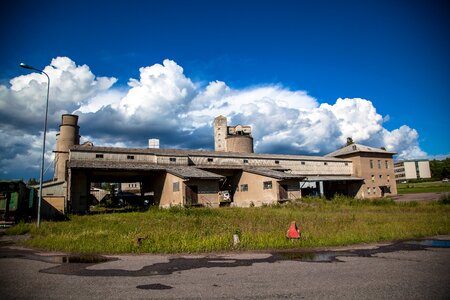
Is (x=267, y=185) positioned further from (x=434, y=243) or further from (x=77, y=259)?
(x=77, y=259)

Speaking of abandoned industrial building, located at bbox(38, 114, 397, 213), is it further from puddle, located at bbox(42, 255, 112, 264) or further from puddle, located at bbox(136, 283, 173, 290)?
puddle, located at bbox(136, 283, 173, 290)

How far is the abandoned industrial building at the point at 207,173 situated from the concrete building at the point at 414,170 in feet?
271

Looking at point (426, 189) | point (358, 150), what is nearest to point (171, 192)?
point (358, 150)

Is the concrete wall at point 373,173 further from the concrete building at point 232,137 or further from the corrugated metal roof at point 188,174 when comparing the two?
the corrugated metal roof at point 188,174

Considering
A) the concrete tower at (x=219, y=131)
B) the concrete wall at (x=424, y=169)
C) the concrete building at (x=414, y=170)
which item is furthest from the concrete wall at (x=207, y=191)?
the concrete wall at (x=424, y=169)

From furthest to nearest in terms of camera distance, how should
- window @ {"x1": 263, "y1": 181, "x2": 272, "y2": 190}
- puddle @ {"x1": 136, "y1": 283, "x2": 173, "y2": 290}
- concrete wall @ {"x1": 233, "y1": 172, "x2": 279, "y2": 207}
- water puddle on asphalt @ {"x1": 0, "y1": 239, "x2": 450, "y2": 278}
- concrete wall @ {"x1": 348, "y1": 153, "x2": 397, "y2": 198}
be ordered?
concrete wall @ {"x1": 348, "y1": 153, "x2": 397, "y2": 198}, window @ {"x1": 263, "y1": 181, "x2": 272, "y2": 190}, concrete wall @ {"x1": 233, "y1": 172, "x2": 279, "y2": 207}, water puddle on asphalt @ {"x1": 0, "y1": 239, "x2": 450, "y2": 278}, puddle @ {"x1": 136, "y1": 283, "x2": 173, "y2": 290}

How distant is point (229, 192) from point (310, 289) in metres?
32.3

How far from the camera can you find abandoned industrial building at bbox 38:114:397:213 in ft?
86.9

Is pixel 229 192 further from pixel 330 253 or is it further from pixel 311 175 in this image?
pixel 330 253

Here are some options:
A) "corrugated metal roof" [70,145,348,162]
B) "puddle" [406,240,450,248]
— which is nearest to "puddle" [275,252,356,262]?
"puddle" [406,240,450,248]

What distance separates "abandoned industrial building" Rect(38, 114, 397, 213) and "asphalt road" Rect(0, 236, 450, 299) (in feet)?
58.7

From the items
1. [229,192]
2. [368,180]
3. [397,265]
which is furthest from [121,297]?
[368,180]

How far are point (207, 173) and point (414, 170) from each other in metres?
117

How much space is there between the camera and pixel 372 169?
46.0 m
